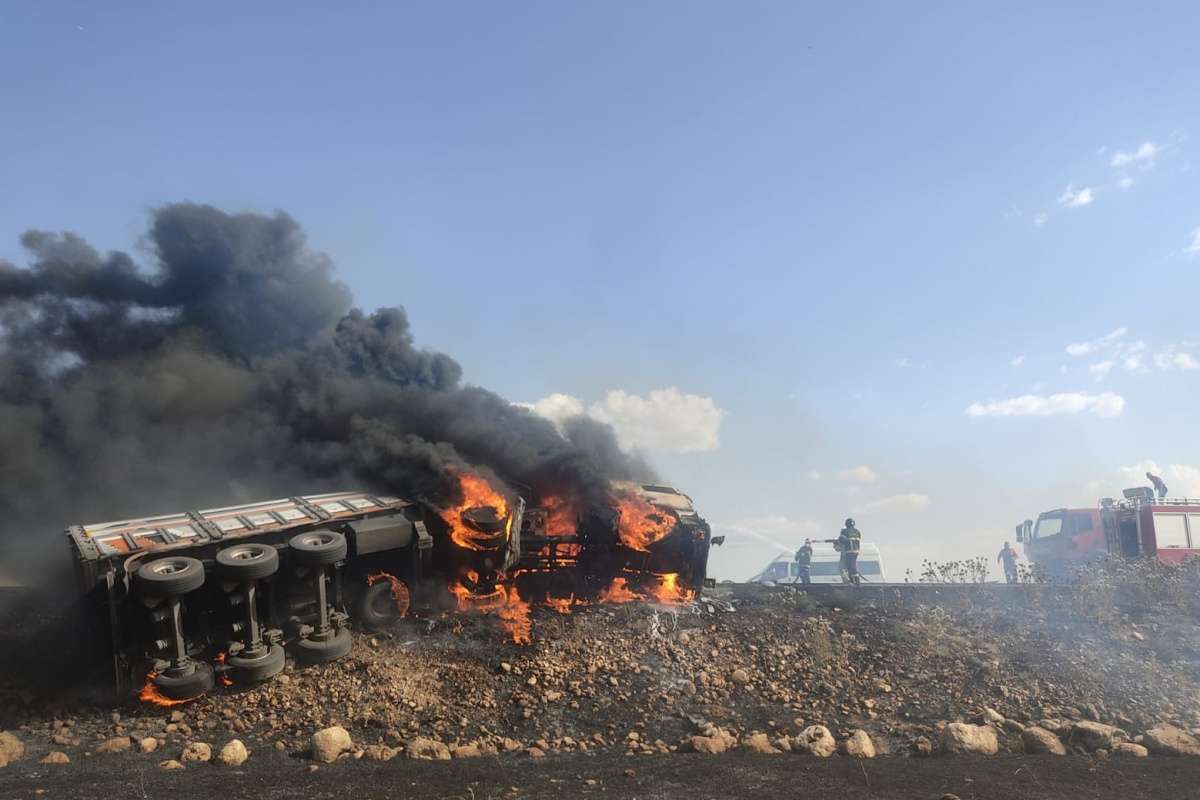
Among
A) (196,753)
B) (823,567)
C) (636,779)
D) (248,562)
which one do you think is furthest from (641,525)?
(823,567)

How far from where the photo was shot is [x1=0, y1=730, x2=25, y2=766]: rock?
863cm

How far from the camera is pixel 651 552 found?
1475 cm

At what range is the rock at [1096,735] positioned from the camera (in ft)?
30.9

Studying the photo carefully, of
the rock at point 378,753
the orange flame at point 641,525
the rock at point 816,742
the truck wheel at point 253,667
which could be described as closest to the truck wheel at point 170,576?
the truck wheel at point 253,667

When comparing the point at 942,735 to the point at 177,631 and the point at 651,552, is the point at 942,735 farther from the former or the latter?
the point at 177,631

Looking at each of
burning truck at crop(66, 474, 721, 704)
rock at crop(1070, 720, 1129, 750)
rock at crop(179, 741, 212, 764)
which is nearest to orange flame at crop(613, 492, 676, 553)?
burning truck at crop(66, 474, 721, 704)

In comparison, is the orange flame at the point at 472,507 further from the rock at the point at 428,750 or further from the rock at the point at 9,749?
the rock at the point at 9,749

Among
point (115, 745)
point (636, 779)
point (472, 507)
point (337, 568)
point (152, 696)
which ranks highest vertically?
point (472, 507)

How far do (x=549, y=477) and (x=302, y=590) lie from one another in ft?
20.0

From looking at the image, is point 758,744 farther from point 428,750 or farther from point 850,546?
point 850,546

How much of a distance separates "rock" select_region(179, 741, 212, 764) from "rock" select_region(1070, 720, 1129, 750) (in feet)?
35.6

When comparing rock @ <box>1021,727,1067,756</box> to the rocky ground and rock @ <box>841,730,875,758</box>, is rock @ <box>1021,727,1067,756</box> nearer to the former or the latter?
the rocky ground

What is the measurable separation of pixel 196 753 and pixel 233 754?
53cm

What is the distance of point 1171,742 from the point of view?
9.44 m
